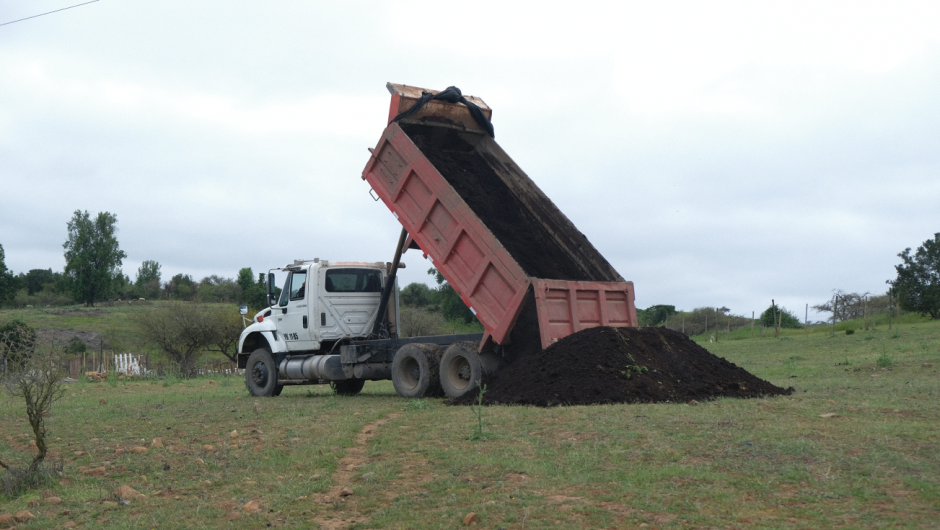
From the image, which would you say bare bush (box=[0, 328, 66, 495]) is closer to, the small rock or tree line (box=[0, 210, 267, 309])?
the small rock

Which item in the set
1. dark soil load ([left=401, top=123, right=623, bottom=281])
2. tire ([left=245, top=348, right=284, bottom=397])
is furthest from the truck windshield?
dark soil load ([left=401, top=123, right=623, bottom=281])

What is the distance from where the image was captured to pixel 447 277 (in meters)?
12.8

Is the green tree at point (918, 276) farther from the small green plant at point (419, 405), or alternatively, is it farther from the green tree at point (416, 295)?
the small green plant at point (419, 405)

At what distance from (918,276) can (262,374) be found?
40218 mm

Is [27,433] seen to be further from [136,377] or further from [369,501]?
[136,377]

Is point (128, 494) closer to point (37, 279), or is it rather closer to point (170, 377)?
point (170, 377)

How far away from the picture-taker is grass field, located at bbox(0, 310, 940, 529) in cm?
543

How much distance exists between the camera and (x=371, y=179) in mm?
14172

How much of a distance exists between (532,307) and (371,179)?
4060mm

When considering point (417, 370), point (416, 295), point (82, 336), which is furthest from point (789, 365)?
point (82, 336)

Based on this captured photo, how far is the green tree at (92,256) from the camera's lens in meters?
76.2

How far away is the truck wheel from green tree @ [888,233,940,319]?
1410 inches

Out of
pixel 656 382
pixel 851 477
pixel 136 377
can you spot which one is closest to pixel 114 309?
pixel 136 377

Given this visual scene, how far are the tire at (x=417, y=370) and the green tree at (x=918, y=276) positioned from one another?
35.5 meters
